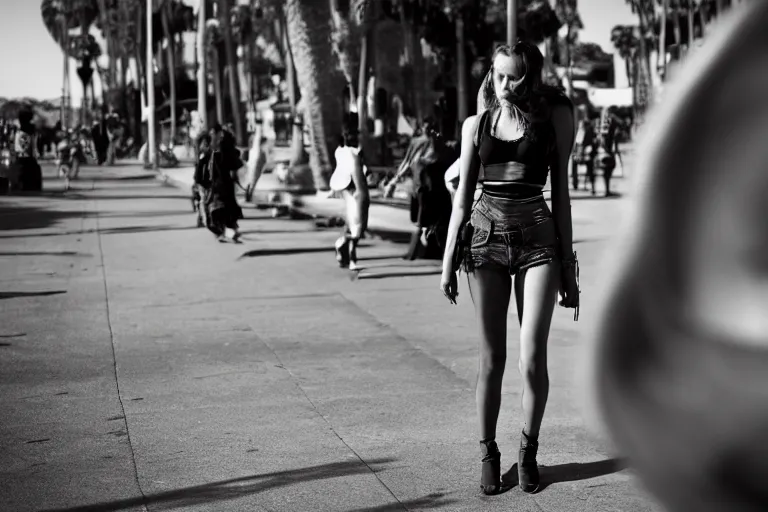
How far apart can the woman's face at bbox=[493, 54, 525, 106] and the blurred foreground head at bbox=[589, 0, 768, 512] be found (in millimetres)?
3666

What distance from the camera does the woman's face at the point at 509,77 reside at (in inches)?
191

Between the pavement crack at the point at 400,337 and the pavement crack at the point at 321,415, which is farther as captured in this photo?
the pavement crack at the point at 400,337

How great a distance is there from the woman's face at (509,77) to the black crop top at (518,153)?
122 mm

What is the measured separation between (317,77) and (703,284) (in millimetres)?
25356

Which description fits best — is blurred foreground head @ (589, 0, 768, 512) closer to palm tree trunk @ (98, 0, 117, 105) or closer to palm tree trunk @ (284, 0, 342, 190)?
palm tree trunk @ (284, 0, 342, 190)

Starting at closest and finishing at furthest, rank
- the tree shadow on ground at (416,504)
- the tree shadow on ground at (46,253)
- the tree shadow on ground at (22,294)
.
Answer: the tree shadow on ground at (416,504) → the tree shadow on ground at (22,294) → the tree shadow on ground at (46,253)

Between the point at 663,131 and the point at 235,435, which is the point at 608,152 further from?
the point at 663,131

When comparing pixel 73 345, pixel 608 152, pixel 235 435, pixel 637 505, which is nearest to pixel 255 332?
pixel 73 345

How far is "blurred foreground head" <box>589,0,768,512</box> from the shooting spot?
43.9 inches

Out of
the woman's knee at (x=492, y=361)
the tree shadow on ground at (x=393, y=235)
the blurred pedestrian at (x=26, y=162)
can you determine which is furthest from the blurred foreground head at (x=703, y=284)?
the blurred pedestrian at (x=26, y=162)

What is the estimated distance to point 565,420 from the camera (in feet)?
20.9

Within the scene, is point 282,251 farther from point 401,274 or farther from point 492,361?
point 492,361

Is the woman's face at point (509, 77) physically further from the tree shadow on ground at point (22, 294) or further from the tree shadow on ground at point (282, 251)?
the tree shadow on ground at point (282, 251)

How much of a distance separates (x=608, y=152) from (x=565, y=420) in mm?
20600
